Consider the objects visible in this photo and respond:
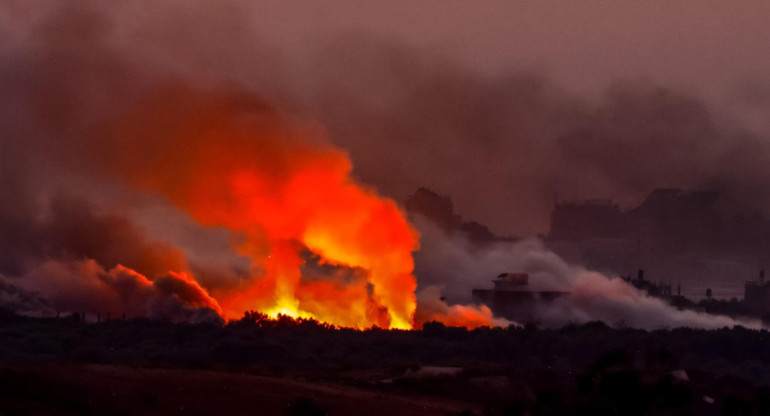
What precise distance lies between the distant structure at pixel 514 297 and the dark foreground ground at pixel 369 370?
18797 millimetres

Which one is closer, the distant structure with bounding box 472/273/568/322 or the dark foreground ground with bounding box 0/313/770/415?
the dark foreground ground with bounding box 0/313/770/415

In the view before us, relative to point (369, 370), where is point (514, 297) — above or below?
above

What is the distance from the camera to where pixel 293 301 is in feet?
522

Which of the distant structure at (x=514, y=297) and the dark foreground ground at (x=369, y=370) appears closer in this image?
the dark foreground ground at (x=369, y=370)

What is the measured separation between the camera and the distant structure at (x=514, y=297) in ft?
584

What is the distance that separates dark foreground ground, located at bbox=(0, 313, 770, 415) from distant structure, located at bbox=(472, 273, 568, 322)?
740 inches

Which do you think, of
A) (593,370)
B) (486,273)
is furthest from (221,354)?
(486,273)

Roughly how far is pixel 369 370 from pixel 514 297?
55749 millimetres

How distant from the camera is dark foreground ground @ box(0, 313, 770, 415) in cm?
8762

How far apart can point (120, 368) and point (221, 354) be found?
26.8m

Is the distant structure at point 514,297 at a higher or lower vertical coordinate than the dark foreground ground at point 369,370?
higher

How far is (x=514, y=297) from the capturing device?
590 ft

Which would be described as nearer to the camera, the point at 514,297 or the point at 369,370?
the point at 369,370

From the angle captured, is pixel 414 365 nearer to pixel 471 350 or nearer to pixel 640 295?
pixel 471 350
